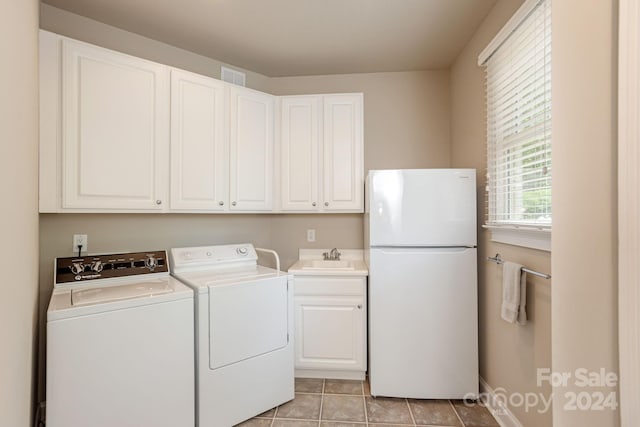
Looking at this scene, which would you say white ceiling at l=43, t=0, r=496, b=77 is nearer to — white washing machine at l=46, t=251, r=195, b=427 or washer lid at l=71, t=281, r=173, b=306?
white washing machine at l=46, t=251, r=195, b=427

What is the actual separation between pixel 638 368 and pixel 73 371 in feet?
6.16

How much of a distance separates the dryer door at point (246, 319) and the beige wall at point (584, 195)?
4.94ft

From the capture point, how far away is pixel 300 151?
2.47m

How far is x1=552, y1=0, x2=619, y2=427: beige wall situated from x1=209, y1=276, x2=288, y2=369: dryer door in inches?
59.3

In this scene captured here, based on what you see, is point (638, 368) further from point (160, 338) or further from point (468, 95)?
point (468, 95)

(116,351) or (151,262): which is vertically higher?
(151,262)

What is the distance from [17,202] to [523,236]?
7.25 ft

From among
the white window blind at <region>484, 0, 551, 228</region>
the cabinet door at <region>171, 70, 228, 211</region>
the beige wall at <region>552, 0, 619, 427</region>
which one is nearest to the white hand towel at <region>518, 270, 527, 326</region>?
the white window blind at <region>484, 0, 551, 228</region>

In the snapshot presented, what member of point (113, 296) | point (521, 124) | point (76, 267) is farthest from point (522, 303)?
point (76, 267)

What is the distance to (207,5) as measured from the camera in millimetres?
1801

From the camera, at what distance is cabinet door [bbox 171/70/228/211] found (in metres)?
1.96

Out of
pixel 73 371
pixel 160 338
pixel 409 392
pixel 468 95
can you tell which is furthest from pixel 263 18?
pixel 409 392

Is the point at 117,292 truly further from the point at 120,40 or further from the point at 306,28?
the point at 306,28

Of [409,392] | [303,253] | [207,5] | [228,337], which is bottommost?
[409,392]
